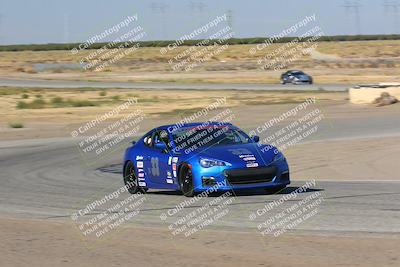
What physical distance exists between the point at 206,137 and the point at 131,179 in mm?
2071

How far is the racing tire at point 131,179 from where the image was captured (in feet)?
55.3

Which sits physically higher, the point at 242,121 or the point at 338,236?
the point at 338,236

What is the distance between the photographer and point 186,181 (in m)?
15.2

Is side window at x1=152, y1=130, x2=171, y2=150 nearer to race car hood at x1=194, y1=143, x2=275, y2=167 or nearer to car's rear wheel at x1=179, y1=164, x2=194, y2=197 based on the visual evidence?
car's rear wheel at x1=179, y1=164, x2=194, y2=197

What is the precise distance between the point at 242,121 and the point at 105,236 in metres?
29.2

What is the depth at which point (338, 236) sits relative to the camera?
1043 cm

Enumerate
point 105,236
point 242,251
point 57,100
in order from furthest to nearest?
point 57,100
point 105,236
point 242,251

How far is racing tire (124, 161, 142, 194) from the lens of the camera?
16.8 meters

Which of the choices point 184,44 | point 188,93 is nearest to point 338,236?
point 188,93

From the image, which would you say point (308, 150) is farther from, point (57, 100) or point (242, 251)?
point (57, 100)

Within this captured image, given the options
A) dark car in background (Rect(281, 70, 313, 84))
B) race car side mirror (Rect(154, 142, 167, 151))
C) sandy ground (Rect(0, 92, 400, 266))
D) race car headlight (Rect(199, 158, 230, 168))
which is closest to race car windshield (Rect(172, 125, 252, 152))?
race car side mirror (Rect(154, 142, 167, 151))

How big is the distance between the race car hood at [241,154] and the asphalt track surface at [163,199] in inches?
22.2
